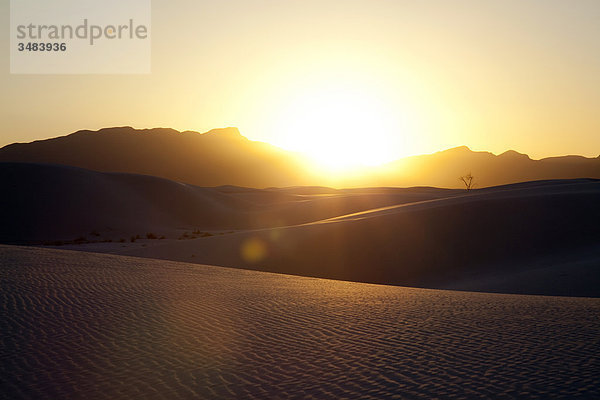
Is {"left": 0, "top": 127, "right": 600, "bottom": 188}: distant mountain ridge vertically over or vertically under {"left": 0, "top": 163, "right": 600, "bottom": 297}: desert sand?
over

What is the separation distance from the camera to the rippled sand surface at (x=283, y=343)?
191 inches

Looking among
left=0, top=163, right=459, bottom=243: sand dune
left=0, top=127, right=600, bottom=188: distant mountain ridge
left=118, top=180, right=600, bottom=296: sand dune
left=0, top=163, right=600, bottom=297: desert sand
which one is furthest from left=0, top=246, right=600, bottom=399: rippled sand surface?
left=0, top=127, right=600, bottom=188: distant mountain ridge

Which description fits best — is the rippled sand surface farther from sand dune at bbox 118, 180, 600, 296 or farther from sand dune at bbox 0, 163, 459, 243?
sand dune at bbox 0, 163, 459, 243

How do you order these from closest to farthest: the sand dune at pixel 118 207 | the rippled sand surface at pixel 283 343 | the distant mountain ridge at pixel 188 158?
the rippled sand surface at pixel 283 343
the sand dune at pixel 118 207
the distant mountain ridge at pixel 188 158

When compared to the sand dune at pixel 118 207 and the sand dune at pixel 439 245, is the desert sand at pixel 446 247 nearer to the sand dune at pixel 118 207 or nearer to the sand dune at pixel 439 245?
the sand dune at pixel 439 245

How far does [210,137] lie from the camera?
172m

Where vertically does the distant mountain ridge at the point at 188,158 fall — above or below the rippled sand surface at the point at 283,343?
above

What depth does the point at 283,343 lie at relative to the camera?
21.1ft

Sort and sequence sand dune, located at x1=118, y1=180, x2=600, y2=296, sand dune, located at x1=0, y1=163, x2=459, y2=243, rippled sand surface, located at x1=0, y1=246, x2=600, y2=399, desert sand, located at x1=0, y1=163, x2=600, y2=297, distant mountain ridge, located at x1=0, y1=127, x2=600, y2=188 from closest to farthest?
rippled sand surface, located at x1=0, y1=246, x2=600, y2=399, desert sand, located at x1=0, y1=163, x2=600, y2=297, sand dune, located at x1=118, y1=180, x2=600, y2=296, sand dune, located at x1=0, y1=163, x2=459, y2=243, distant mountain ridge, located at x1=0, y1=127, x2=600, y2=188

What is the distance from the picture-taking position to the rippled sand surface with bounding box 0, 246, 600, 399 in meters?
4.86

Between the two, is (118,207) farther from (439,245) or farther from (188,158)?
(188,158)

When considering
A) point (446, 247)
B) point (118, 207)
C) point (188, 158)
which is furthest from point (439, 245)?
point (188, 158)

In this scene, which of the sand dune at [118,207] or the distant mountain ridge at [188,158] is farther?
the distant mountain ridge at [188,158]

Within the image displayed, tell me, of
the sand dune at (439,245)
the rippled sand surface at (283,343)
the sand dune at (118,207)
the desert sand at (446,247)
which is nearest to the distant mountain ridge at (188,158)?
the sand dune at (118,207)
